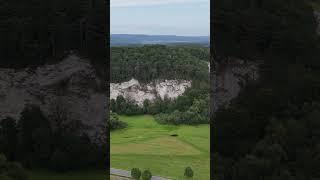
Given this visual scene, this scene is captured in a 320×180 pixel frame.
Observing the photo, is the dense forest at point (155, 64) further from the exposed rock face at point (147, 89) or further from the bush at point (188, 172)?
the bush at point (188, 172)

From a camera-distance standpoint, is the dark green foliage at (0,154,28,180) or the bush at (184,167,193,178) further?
the bush at (184,167,193,178)

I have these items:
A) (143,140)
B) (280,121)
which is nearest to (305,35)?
(280,121)

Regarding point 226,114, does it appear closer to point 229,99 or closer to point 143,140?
point 229,99

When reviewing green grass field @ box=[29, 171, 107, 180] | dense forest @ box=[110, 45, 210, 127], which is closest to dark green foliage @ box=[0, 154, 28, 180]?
green grass field @ box=[29, 171, 107, 180]

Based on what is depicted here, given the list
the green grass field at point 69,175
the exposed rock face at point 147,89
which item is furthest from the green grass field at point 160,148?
the green grass field at point 69,175

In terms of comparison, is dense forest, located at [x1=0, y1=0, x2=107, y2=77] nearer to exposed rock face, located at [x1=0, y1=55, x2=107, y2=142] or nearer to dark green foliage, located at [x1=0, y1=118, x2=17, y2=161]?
exposed rock face, located at [x1=0, y1=55, x2=107, y2=142]

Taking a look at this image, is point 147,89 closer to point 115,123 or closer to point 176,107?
point 176,107
